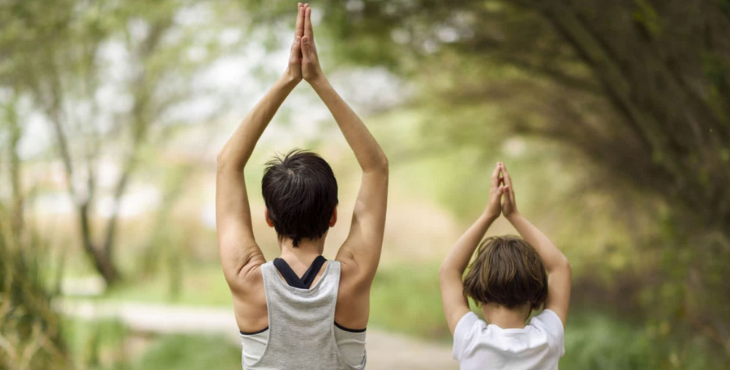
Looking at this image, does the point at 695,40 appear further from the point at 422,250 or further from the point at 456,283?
the point at 422,250

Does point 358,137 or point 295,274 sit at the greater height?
point 358,137

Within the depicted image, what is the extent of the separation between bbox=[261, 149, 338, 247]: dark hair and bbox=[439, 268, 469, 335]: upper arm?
0.31 m

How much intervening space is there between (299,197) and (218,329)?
573cm

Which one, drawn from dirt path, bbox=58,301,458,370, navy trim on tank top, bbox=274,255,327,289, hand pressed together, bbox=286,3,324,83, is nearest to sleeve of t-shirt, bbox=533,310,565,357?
navy trim on tank top, bbox=274,255,327,289

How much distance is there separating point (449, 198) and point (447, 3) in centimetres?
681

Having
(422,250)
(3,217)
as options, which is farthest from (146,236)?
(3,217)

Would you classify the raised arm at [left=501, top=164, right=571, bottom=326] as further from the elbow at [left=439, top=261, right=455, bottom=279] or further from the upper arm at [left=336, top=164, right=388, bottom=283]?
the upper arm at [left=336, top=164, right=388, bottom=283]

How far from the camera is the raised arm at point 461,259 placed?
5.28ft

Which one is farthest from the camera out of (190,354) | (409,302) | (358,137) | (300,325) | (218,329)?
(409,302)

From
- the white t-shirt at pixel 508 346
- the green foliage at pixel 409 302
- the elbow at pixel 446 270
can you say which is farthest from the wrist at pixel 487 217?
the green foliage at pixel 409 302

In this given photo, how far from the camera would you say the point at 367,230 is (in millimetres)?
1536

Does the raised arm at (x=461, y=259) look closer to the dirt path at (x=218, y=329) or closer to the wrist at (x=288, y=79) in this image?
the wrist at (x=288, y=79)

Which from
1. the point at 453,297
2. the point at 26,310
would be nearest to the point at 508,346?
the point at 453,297

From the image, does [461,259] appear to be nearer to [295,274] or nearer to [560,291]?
[560,291]
